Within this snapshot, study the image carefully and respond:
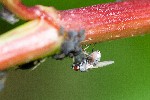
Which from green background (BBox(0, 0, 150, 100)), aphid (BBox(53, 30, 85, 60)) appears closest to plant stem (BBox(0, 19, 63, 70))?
aphid (BBox(53, 30, 85, 60))

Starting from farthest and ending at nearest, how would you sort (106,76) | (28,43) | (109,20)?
(106,76) → (109,20) → (28,43)

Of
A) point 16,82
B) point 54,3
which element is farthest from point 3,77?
point 16,82

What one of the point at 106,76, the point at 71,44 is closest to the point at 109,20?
the point at 71,44

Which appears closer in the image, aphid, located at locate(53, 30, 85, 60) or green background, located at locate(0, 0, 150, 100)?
aphid, located at locate(53, 30, 85, 60)

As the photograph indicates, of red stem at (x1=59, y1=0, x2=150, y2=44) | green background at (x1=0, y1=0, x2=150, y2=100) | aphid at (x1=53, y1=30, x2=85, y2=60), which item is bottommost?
green background at (x1=0, y1=0, x2=150, y2=100)

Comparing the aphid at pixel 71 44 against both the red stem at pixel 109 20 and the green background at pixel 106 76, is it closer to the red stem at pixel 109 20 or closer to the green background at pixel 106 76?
the red stem at pixel 109 20

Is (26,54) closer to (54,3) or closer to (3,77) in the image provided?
(3,77)

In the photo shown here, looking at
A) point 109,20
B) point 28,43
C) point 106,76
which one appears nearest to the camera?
point 28,43

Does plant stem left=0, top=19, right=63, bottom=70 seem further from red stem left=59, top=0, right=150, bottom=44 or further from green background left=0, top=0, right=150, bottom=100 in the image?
green background left=0, top=0, right=150, bottom=100

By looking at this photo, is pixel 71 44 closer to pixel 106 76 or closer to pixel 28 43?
pixel 28 43
